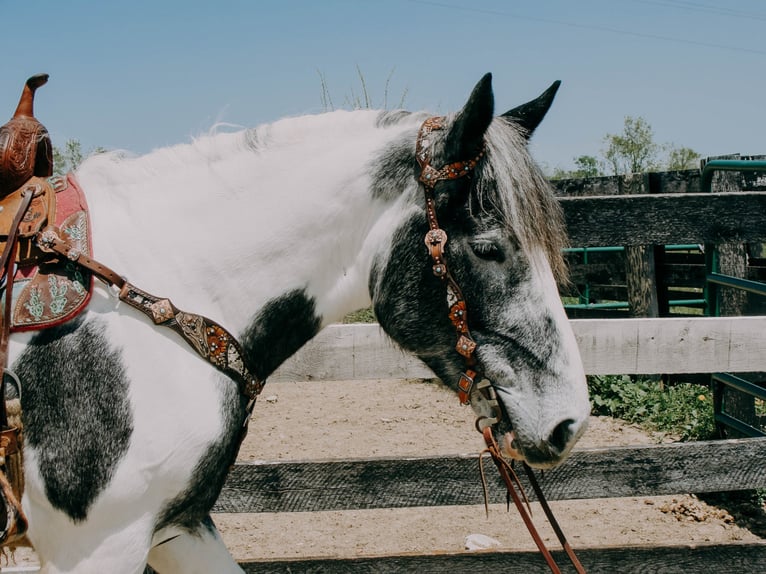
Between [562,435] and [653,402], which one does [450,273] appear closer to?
[562,435]

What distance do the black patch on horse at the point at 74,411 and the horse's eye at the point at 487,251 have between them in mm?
934

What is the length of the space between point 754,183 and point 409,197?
4439mm

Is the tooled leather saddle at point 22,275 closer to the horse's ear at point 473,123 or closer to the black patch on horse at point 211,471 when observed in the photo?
the black patch on horse at point 211,471

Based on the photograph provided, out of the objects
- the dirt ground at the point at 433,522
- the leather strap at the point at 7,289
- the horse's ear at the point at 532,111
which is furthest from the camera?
the dirt ground at the point at 433,522

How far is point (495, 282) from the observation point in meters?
1.75

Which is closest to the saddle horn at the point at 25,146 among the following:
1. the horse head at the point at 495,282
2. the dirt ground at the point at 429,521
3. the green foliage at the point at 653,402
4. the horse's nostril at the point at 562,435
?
the horse head at the point at 495,282

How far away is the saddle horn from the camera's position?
1709 mm

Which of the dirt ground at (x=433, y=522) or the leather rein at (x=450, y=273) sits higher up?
the leather rein at (x=450, y=273)

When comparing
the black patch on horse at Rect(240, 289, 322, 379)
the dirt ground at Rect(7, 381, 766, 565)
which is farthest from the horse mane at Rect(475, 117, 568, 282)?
the dirt ground at Rect(7, 381, 766, 565)

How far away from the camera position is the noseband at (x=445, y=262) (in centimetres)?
174

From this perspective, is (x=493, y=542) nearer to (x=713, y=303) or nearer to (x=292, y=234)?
(x=713, y=303)

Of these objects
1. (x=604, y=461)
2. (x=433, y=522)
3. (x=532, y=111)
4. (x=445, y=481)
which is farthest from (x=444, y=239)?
(x=433, y=522)

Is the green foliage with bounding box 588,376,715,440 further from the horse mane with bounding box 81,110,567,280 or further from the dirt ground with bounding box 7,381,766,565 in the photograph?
the horse mane with bounding box 81,110,567,280

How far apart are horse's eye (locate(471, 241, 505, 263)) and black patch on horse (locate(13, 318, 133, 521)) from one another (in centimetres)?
93
